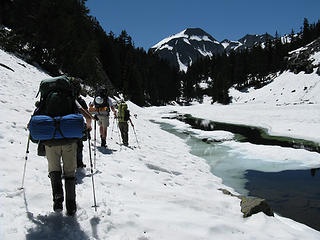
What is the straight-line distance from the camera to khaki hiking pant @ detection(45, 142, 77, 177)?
387 centimetres

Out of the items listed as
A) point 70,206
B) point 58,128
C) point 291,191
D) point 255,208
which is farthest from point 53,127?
point 291,191

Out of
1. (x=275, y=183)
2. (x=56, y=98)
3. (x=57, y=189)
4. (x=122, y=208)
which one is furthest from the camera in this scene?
(x=275, y=183)

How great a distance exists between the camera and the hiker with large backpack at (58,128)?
3.63 m

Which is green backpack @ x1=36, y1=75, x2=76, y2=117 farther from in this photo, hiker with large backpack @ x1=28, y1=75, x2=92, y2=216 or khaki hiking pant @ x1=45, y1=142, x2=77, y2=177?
khaki hiking pant @ x1=45, y1=142, x2=77, y2=177

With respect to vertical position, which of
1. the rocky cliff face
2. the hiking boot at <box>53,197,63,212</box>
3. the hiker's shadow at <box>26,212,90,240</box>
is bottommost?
the hiker's shadow at <box>26,212,90,240</box>

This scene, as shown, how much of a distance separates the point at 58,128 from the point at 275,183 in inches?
372

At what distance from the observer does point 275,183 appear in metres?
9.94

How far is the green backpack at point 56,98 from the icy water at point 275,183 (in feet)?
23.0

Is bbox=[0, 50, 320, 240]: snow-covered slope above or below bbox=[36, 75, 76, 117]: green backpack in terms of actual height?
below

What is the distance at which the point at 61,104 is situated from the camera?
3904 mm

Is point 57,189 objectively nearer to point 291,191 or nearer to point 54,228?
point 54,228

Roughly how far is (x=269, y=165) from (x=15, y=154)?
11.7m

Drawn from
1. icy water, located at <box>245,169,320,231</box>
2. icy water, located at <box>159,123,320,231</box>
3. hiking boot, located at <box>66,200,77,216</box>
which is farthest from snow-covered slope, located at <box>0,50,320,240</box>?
icy water, located at <box>159,123,320,231</box>

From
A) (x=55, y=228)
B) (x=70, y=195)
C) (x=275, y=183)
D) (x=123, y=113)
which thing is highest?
(x=123, y=113)
